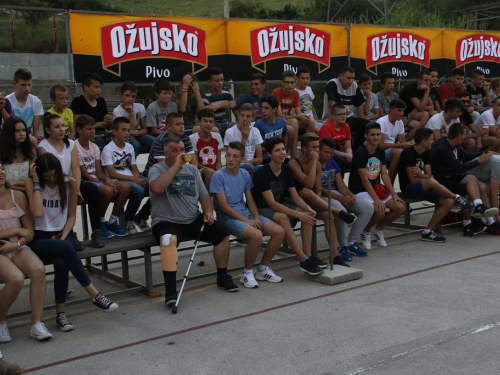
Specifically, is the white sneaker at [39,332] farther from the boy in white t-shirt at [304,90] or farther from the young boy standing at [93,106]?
the boy in white t-shirt at [304,90]

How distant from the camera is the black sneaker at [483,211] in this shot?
8.75 meters

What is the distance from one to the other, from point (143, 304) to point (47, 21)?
960 inches

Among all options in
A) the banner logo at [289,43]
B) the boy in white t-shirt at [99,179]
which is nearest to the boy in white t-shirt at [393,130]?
the banner logo at [289,43]

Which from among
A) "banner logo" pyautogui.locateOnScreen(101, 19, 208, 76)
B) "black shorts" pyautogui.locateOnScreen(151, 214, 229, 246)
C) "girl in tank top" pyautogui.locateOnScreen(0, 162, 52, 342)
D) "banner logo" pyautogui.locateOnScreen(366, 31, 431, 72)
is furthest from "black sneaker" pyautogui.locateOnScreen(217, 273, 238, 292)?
"banner logo" pyautogui.locateOnScreen(366, 31, 431, 72)

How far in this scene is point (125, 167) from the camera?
7.52 m

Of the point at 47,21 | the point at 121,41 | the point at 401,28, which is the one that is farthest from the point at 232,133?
the point at 47,21

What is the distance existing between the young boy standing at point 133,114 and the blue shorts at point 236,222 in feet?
6.28

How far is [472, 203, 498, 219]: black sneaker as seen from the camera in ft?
28.7

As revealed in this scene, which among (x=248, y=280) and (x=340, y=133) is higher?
(x=340, y=133)

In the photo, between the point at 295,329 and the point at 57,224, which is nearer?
the point at 295,329

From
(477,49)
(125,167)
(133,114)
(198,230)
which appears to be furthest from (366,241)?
(477,49)

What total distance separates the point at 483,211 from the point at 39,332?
638 cm

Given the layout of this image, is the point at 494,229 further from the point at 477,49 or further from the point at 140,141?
the point at 477,49

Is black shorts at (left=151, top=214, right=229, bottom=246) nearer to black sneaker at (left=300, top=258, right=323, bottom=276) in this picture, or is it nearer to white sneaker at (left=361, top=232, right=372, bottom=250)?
black sneaker at (left=300, top=258, right=323, bottom=276)
